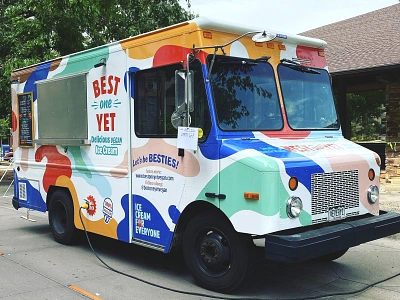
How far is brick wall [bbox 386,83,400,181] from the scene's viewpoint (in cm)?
1385

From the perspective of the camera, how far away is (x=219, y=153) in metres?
4.95

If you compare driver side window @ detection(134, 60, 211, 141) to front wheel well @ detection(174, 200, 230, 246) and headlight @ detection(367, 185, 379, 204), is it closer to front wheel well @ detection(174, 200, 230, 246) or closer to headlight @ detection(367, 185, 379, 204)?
front wheel well @ detection(174, 200, 230, 246)

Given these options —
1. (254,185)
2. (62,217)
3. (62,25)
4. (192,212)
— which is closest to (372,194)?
(254,185)

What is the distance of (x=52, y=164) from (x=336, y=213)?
4.52 metres

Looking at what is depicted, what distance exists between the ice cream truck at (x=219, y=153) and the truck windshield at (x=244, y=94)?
0.01 metres

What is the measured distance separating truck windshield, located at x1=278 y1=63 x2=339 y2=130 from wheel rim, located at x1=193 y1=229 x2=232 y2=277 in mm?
1598

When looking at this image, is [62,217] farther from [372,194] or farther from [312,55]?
[372,194]

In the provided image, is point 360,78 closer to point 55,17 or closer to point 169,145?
point 55,17

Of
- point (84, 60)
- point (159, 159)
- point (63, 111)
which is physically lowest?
point (159, 159)

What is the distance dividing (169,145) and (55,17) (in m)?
10.9

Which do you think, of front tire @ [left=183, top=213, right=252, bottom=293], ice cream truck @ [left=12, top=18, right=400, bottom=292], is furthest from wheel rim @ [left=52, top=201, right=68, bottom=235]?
front tire @ [left=183, top=213, right=252, bottom=293]

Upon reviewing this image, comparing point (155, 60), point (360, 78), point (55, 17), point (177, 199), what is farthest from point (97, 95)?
point (360, 78)

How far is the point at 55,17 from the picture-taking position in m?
14.8

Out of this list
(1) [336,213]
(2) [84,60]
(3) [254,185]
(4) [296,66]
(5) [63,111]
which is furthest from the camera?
(5) [63,111]
